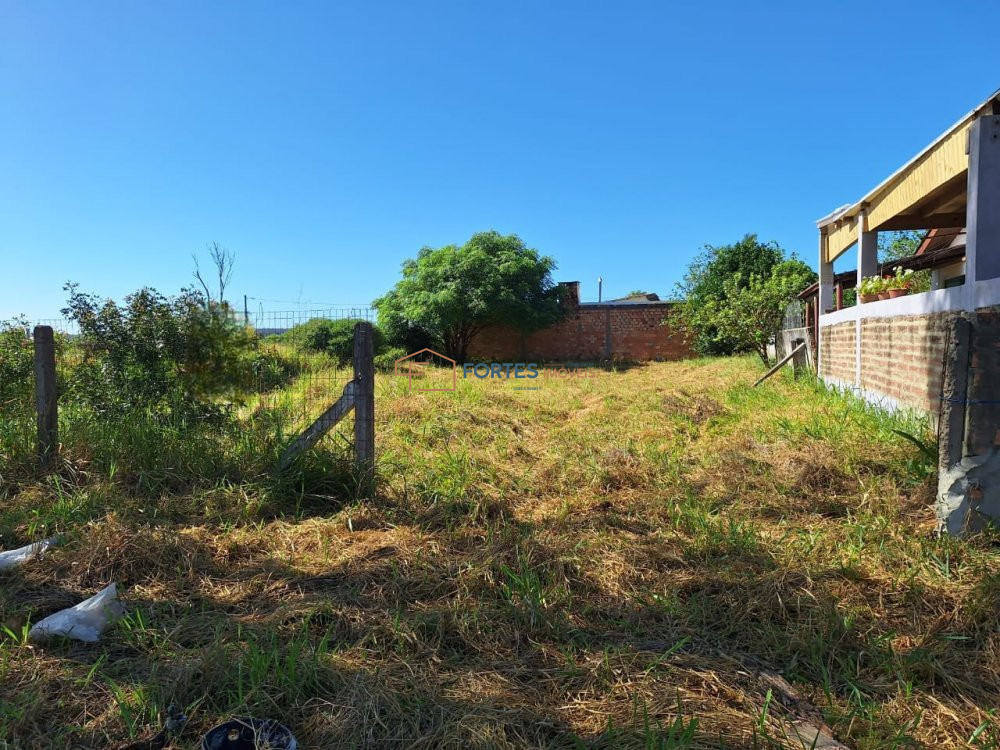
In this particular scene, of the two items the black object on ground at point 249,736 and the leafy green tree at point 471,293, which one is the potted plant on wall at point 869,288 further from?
the leafy green tree at point 471,293

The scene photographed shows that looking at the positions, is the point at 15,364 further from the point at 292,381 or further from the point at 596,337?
the point at 596,337

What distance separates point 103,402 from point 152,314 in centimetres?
87

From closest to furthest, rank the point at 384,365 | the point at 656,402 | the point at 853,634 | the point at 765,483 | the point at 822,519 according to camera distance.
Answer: the point at 853,634
the point at 822,519
the point at 765,483
the point at 656,402
the point at 384,365

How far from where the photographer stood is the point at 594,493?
434 centimetres

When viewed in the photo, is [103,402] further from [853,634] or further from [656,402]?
[656,402]

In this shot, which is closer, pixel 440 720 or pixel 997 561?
pixel 440 720

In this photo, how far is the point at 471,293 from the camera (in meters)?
18.8

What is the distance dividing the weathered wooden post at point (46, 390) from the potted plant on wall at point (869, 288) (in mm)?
8396

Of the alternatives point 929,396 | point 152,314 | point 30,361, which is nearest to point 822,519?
point 929,396

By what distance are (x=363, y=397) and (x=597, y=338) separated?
18.2m

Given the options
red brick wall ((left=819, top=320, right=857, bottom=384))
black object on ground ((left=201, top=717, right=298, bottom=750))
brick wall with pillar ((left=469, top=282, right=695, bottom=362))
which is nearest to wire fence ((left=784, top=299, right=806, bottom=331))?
red brick wall ((left=819, top=320, right=857, bottom=384))
